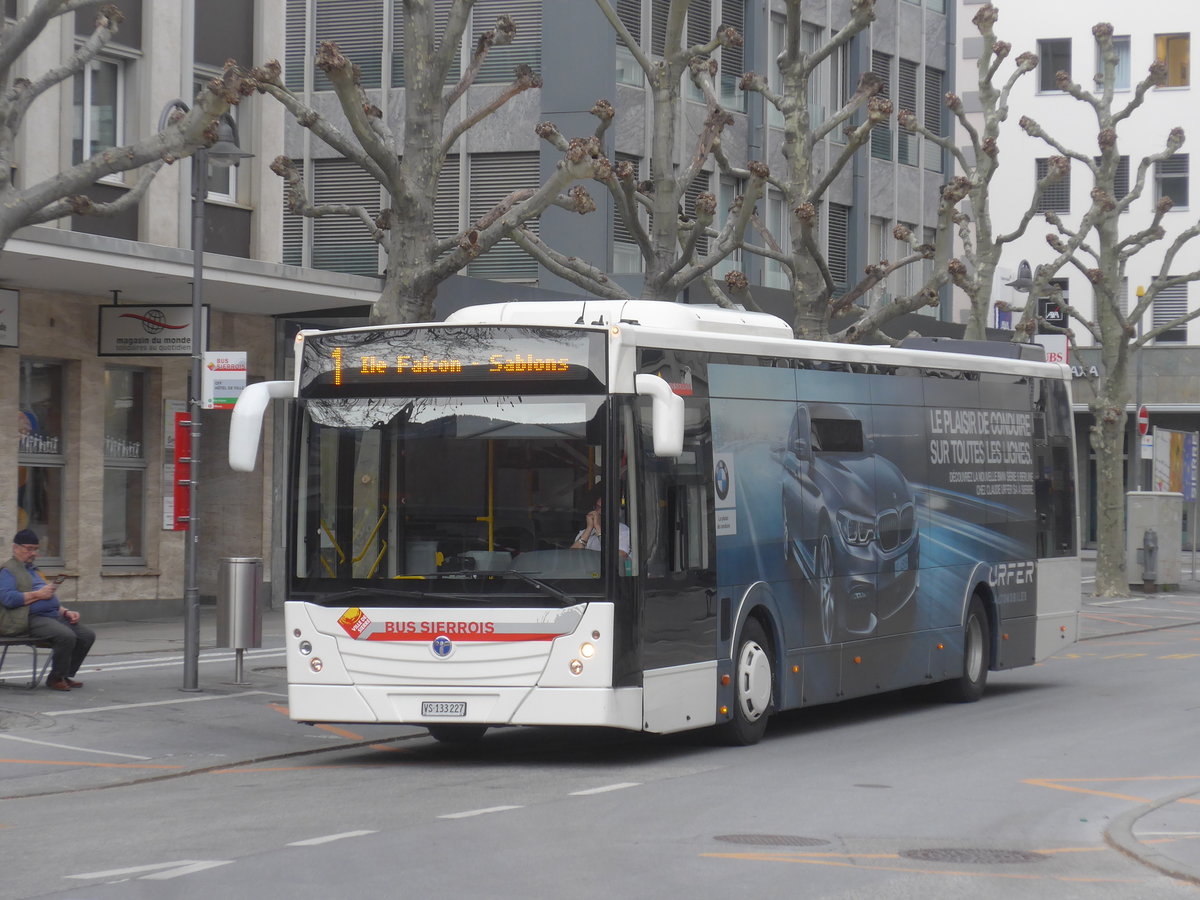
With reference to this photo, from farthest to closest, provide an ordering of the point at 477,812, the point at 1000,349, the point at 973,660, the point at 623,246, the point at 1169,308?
1. the point at 1169,308
2. the point at 623,246
3. the point at 1000,349
4. the point at 973,660
5. the point at 477,812

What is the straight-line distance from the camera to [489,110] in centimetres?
1941

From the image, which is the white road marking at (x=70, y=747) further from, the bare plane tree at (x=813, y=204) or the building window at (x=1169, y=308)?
the building window at (x=1169, y=308)

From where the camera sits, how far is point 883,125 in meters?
45.6

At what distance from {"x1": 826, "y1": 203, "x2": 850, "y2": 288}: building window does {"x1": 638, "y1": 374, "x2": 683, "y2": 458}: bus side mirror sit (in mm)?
31260

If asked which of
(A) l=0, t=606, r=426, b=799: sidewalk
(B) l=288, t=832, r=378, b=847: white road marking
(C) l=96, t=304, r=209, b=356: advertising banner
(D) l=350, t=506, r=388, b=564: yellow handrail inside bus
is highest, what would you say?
(C) l=96, t=304, r=209, b=356: advertising banner

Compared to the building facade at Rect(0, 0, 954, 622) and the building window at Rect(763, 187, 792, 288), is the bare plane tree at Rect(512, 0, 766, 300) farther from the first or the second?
the building window at Rect(763, 187, 792, 288)

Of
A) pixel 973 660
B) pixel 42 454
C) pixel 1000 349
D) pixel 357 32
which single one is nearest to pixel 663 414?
pixel 973 660

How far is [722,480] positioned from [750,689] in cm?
156

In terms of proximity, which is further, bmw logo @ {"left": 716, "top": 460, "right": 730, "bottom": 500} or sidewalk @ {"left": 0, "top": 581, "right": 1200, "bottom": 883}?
bmw logo @ {"left": 716, "top": 460, "right": 730, "bottom": 500}

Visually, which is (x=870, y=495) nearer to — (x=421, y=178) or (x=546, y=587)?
(x=546, y=587)

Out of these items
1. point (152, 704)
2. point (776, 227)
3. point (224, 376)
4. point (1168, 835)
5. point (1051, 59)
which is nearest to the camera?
point (1168, 835)

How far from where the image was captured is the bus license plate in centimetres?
1273

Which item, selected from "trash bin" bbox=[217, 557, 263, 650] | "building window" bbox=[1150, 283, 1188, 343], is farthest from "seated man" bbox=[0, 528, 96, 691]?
"building window" bbox=[1150, 283, 1188, 343]

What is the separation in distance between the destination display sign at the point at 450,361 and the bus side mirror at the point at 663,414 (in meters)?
0.30
